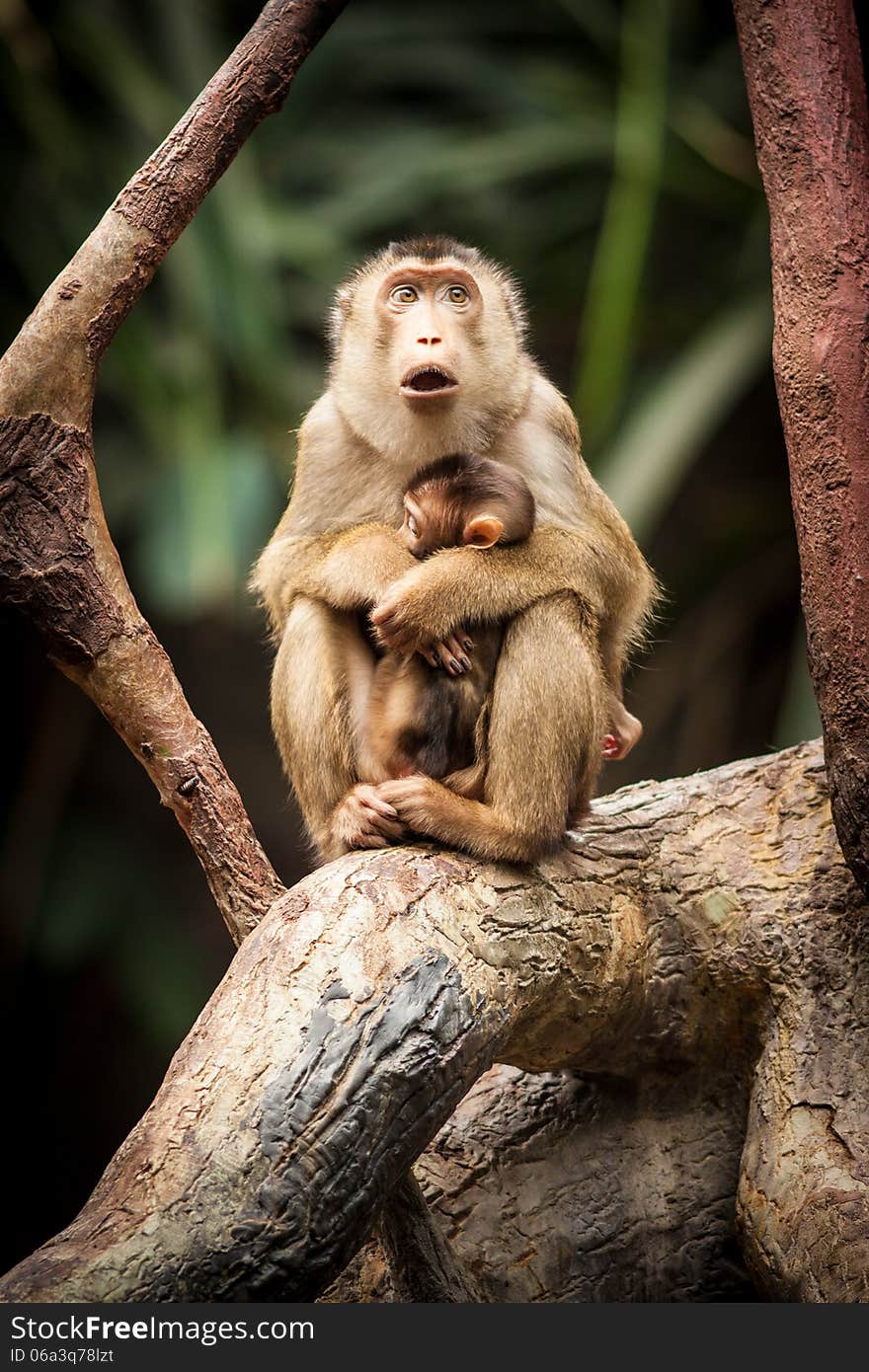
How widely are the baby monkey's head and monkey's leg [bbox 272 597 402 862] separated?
1.37ft

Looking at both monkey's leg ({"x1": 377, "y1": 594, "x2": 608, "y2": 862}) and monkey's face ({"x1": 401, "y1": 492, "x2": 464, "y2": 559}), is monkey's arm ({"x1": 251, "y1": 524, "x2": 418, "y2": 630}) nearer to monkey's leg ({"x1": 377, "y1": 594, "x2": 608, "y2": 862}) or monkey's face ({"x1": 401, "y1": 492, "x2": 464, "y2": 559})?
monkey's face ({"x1": 401, "y1": 492, "x2": 464, "y2": 559})

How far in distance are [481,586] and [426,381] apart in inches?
26.6

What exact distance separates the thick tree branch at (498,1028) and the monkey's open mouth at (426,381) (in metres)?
1.40

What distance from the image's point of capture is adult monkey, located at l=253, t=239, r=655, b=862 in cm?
411

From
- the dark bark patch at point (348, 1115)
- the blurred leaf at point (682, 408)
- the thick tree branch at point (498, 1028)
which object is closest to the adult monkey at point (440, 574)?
the thick tree branch at point (498, 1028)

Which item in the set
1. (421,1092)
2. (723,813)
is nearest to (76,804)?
(723,813)

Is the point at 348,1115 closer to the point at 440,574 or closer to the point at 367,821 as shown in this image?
the point at 367,821

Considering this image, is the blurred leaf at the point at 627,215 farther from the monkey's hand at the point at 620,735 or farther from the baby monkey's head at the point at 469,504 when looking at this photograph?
the baby monkey's head at the point at 469,504

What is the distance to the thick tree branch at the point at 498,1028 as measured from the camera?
3.25 metres

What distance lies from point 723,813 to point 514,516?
4.61ft

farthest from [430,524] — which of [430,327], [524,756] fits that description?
[524,756]

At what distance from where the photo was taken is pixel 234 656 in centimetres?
991

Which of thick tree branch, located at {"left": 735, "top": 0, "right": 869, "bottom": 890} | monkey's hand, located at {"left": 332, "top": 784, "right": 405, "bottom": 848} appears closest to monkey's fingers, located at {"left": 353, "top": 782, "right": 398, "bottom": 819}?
monkey's hand, located at {"left": 332, "top": 784, "right": 405, "bottom": 848}

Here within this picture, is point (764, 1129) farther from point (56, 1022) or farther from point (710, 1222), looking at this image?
point (56, 1022)
